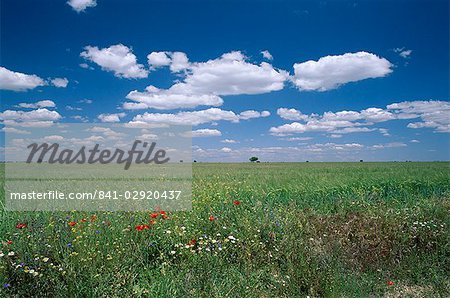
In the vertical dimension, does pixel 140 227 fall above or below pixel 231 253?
above

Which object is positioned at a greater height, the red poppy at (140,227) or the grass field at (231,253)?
the red poppy at (140,227)

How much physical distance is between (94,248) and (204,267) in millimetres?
1657

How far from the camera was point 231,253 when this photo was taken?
5.94m

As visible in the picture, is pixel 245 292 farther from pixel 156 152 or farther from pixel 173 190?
pixel 156 152

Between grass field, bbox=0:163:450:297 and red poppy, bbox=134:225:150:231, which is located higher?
red poppy, bbox=134:225:150:231

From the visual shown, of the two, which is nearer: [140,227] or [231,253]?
[140,227]

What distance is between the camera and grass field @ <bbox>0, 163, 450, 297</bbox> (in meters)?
4.50

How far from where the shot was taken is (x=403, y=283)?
5.63 m

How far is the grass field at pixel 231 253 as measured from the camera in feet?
14.8

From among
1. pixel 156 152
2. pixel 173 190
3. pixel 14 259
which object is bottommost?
pixel 14 259

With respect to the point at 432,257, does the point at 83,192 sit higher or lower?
higher

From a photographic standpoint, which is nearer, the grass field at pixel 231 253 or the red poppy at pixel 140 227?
the grass field at pixel 231 253

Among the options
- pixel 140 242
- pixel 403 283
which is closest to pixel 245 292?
pixel 140 242

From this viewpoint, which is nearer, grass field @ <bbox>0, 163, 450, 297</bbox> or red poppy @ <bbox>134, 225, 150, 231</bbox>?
grass field @ <bbox>0, 163, 450, 297</bbox>
